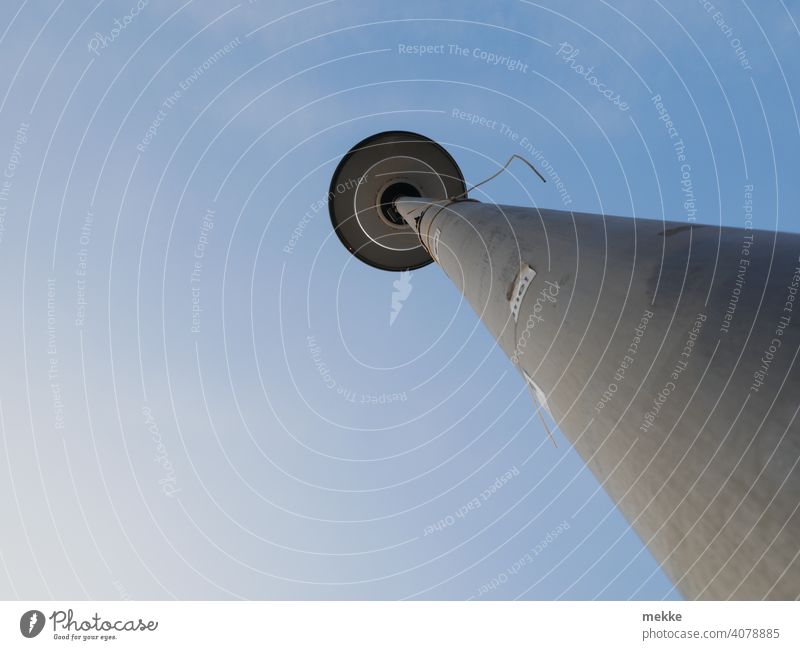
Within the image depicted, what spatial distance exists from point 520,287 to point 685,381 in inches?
114

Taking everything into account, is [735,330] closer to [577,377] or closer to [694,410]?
[694,410]

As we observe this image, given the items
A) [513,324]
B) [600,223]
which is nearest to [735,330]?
[600,223]

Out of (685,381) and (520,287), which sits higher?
(520,287)

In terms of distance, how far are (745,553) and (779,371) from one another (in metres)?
0.89

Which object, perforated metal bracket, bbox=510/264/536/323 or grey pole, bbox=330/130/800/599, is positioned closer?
grey pole, bbox=330/130/800/599

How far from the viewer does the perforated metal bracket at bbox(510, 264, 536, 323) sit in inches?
220

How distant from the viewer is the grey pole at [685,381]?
2.46 meters

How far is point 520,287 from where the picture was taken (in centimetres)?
575

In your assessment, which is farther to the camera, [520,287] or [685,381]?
[520,287]

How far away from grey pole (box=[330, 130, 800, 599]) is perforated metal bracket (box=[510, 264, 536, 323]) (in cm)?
8

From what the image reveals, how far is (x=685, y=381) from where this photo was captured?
9.78ft

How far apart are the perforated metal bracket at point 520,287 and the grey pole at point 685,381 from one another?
8 centimetres

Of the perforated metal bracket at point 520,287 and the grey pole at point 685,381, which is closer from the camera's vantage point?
the grey pole at point 685,381

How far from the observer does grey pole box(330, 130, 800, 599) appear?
8.09 feet
